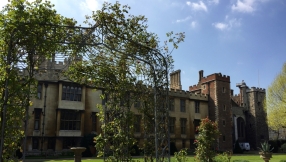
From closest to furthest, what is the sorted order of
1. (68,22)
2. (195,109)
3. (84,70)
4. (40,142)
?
(68,22) < (84,70) < (40,142) < (195,109)

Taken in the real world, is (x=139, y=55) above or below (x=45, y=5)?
below

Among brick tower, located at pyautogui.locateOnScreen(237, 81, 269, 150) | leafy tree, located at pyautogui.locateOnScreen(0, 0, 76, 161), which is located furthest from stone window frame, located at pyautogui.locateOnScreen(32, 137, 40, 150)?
brick tower, located at pyautogui.locateOnScreen(237, 81, 269, 150)

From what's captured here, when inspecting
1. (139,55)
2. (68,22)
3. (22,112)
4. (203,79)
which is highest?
(203,79)

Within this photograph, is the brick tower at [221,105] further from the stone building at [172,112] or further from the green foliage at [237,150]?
the green foliage at [237,150]

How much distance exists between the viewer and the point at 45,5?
6453mm

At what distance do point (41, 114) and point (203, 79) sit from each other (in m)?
22.8

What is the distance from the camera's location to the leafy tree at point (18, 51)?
593cm

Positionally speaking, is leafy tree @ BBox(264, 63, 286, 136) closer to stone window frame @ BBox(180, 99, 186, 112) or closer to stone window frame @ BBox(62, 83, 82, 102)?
stone window frame @ BBox(180, 99, 186, 112)

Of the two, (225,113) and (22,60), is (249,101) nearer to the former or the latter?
(225,113)

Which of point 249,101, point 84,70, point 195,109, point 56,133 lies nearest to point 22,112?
point 84,70

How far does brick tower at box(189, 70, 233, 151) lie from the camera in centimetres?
3578

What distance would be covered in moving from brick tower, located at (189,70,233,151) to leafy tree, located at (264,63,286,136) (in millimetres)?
5969

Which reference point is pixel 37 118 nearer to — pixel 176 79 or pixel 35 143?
pixel 35 143

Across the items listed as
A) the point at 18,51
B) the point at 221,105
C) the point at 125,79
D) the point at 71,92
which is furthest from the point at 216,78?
the point at 18,51
